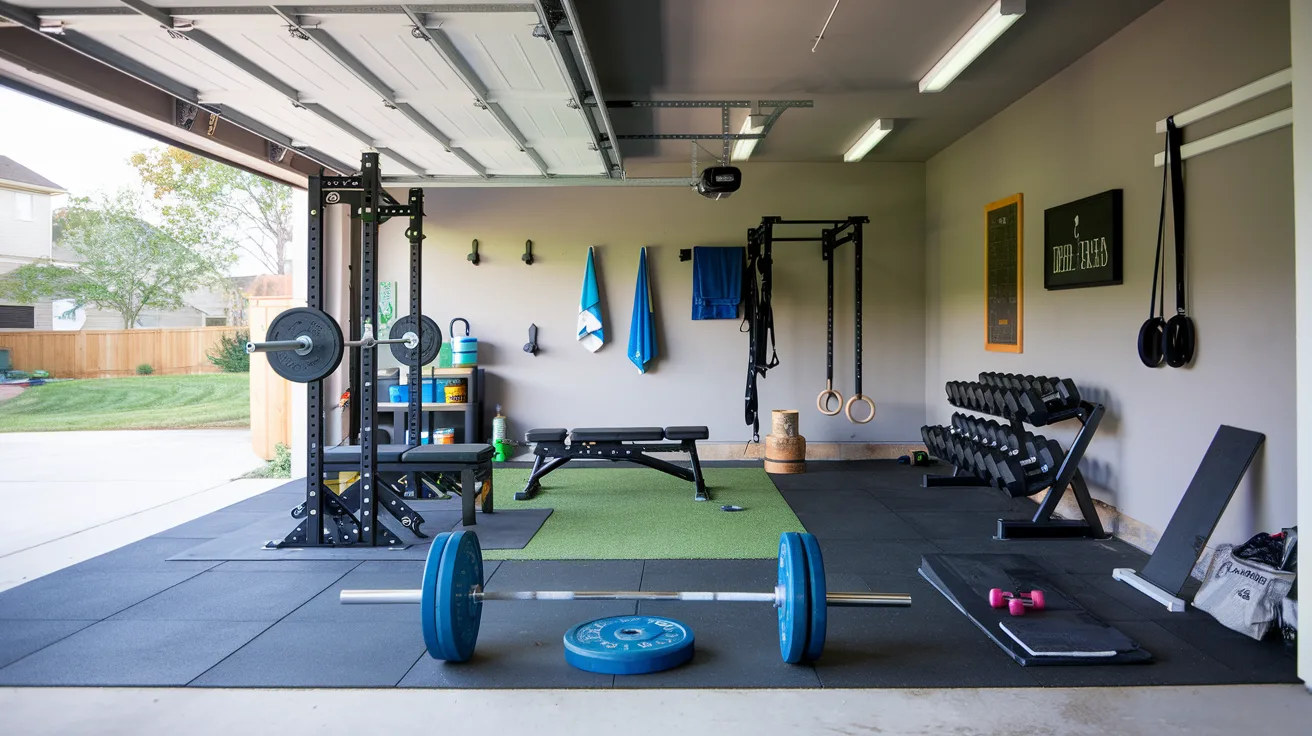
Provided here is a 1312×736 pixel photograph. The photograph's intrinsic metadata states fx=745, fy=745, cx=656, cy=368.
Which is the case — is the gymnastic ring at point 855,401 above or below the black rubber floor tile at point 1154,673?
above

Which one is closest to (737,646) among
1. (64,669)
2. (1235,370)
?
(64,669)

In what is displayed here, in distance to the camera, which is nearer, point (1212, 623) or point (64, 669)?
point (64, 669)

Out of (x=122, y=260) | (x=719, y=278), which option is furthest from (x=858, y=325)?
(x=122, y=260)

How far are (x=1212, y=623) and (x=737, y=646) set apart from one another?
169 cm

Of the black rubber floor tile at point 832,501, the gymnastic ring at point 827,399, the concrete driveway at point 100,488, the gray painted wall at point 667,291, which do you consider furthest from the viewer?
the gray painted wall at point 667,291

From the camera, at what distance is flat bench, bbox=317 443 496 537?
3.75m

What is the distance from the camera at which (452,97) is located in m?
3.62

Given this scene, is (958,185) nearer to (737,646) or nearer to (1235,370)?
(1235,370)

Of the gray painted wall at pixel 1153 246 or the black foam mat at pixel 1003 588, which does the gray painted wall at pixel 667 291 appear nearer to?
the gray painted wall at pixel 1153 246

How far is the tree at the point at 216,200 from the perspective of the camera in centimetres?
1087

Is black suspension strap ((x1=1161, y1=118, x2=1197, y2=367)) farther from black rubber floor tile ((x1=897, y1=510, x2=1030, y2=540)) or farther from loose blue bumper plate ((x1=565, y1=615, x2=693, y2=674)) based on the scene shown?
loose blue bumper plate ((x1=565, y1=615, x2=693, y2=674))

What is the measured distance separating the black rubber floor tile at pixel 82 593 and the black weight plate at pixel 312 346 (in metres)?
0.99

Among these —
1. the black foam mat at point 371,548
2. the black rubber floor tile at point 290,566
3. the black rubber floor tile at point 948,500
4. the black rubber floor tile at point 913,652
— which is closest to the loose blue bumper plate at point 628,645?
the black rubber floor tile at point 913,652

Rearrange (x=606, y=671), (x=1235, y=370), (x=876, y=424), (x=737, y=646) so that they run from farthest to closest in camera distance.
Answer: (x=876, y=424) < (x=1235, y=370) < (x=737, y=646) < (x=606, y=671)
